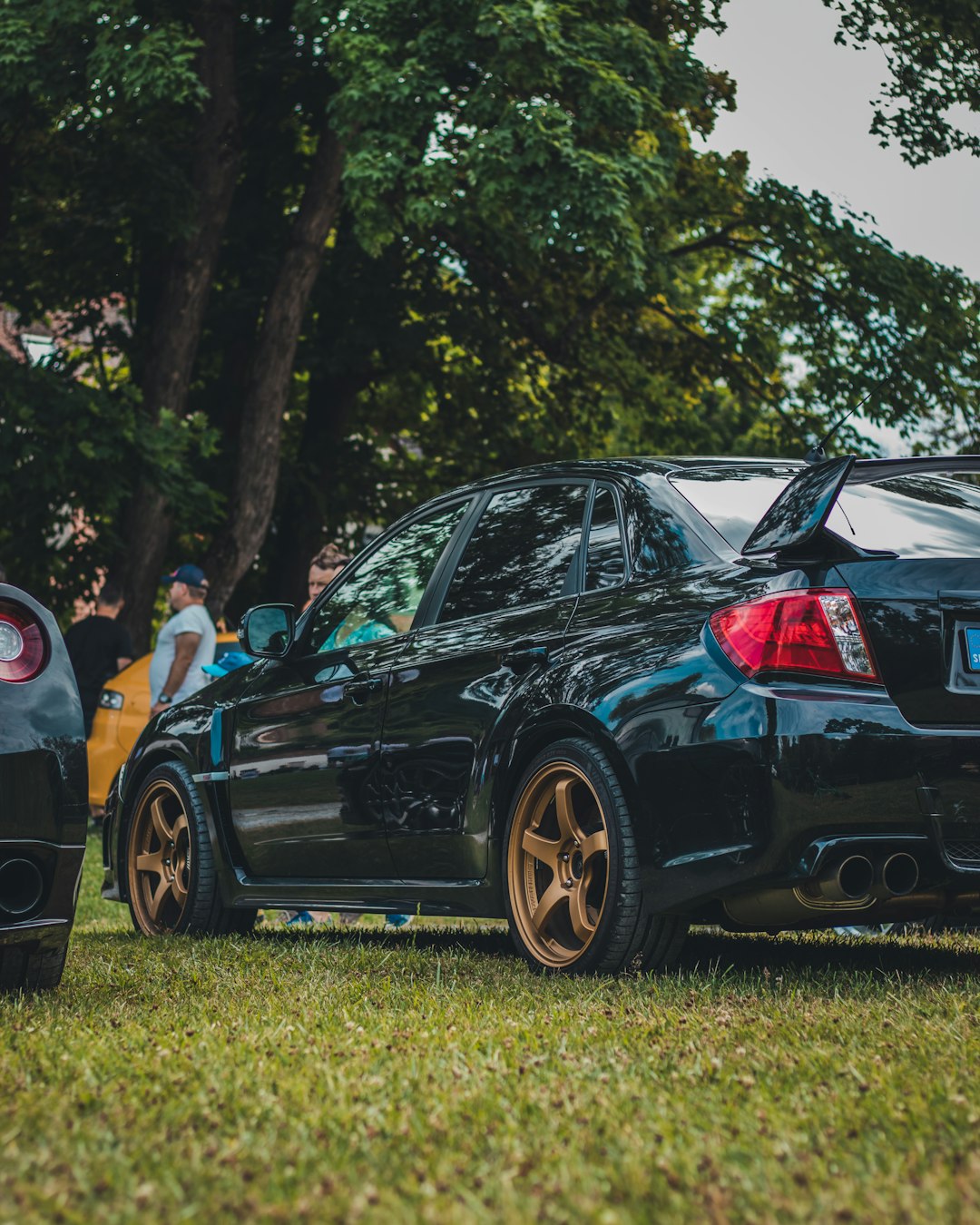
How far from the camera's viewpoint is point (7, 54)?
15500 millimetres

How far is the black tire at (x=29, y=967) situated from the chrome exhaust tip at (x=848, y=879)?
6.99 ft

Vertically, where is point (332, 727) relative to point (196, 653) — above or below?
below

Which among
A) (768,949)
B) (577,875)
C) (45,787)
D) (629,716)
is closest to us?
(45,787)

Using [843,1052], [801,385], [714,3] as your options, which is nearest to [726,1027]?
[843,1052]

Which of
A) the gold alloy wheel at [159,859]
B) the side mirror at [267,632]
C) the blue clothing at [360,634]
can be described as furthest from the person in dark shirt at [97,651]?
the blue clothing at [360,634]

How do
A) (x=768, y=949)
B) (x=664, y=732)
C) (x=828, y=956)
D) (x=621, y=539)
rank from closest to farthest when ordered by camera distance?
(x=664, y=732), (x=621, y=539), (x=828, y=956), (x=768, y=949)

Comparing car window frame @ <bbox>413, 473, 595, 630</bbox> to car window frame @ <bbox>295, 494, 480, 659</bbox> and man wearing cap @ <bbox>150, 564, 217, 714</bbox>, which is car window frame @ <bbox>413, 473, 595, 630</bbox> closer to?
car window frame @ <bbox>295, 494, 480, 659</bbox>

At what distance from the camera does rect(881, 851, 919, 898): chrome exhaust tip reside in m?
4.63

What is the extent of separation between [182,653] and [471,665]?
20.7ft

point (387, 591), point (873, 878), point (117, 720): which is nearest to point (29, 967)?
point (387, 591)

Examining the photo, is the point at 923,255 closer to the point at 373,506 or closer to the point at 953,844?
the point at 373,506

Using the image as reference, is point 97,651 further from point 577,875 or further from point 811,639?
point 811,639

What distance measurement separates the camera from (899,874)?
4.65 meters

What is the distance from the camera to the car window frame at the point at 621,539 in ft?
17.7
